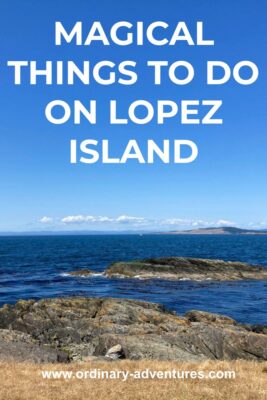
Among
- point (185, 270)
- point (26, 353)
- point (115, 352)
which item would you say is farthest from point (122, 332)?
point (185, 270)

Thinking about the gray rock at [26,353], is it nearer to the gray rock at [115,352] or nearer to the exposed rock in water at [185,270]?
the gray rock at [115,352]

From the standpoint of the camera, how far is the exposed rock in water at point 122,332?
25.5 meters

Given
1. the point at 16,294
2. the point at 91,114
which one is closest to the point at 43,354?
the point at 91,114

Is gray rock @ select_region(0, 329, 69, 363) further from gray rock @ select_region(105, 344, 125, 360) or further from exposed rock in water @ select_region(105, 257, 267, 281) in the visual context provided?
exposed rock in water @ select_region(105, 257, 267, 281)

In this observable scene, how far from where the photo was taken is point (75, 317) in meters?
33.2

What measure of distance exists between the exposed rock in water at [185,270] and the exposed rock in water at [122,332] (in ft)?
136

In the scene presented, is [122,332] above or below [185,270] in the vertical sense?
above

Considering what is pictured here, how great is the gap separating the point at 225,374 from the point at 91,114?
19.2 meters

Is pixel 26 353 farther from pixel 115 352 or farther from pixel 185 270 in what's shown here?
pixel 185 270

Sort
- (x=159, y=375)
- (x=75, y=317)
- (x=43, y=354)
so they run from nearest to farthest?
1. (x=159, y=375)
2. (x=43, y=354)
3. (x=75, y=317)

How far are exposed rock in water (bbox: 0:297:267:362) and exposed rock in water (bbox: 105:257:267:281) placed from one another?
136 feet

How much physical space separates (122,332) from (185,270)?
53.3 metres

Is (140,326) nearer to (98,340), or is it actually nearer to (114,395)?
(98,340)

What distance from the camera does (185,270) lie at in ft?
268
